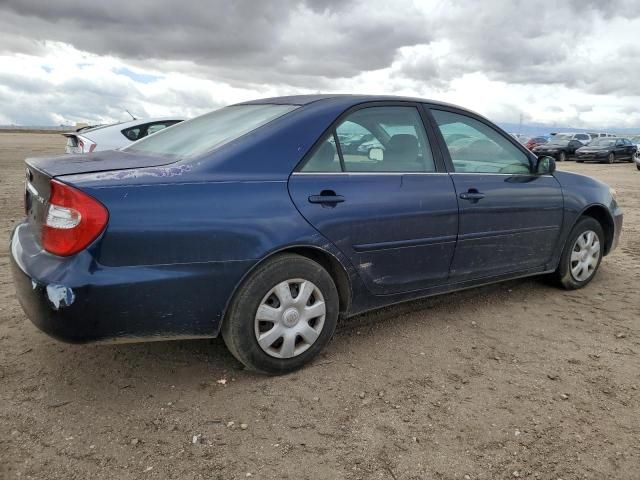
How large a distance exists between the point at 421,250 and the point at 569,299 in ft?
5.85

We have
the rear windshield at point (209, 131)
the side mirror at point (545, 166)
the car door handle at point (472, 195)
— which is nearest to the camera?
the rear windshield at point (209, 131)

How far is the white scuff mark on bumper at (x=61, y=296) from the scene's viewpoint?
2354 millimetres

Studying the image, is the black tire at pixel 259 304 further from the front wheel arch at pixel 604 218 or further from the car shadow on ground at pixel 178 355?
the front wheel arch at pixel 604 218

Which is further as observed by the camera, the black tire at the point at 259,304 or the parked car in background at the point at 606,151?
the parked car in background at the point at 606,151

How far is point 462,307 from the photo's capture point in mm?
4125

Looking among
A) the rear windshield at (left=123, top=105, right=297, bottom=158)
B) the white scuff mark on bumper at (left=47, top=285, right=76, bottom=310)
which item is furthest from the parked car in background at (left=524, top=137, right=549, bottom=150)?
the white scuff mark on bumper at (left=47, top=285, right=76, bottom=310)

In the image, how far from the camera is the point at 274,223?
274 cm

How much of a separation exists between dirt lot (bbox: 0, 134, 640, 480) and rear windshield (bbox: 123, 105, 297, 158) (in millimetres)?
1212

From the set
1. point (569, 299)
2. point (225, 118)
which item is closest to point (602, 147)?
point (569, 299)

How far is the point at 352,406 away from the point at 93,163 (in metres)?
1.82

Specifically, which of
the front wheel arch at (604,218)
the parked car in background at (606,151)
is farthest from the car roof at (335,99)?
the parked car in background at (606,151)

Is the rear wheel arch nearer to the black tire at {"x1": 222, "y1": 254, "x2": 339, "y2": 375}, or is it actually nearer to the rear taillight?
the black tire at {"x1": 222, "y1": 254, "x2": 339, "y2": 375}

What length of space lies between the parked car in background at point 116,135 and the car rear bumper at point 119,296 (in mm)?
5633

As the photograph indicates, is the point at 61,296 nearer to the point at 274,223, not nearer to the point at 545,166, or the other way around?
the point at 274,223
